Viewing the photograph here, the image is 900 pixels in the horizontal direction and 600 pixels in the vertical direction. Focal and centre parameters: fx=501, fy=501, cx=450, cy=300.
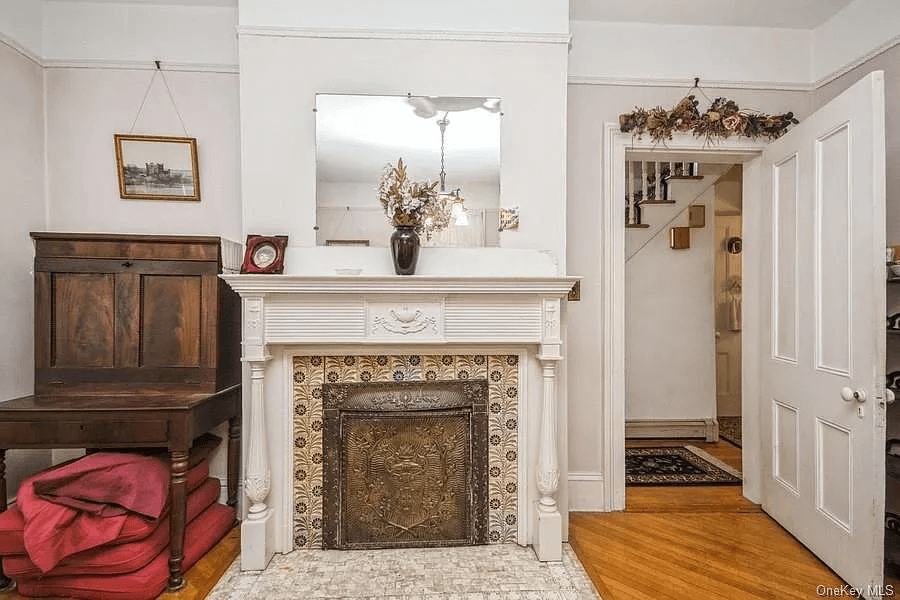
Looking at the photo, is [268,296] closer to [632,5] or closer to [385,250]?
[385,250]

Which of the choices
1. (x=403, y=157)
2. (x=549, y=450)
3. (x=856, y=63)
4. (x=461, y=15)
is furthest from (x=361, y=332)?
(x=856, y=63)

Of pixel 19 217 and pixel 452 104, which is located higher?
pixel 452 104

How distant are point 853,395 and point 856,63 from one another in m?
1.81

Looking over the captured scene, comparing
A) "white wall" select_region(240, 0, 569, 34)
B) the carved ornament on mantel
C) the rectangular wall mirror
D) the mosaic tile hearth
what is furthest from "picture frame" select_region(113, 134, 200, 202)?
the carved ornament on mantel

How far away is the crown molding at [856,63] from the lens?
2412 millimetres

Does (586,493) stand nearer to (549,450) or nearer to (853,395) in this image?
(549,450)

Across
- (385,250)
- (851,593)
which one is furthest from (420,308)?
(851,593)

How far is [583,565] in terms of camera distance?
2.26 metres

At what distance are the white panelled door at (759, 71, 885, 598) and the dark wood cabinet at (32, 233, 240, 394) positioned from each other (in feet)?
9.14

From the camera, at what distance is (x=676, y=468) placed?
3510 millimetres

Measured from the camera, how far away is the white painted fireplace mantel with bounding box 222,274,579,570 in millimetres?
2193

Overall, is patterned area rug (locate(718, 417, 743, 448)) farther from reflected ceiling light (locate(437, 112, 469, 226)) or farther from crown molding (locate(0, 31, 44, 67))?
crown molding (locate(0, 31, 44, 67))

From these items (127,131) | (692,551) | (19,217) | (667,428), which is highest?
(127,131)

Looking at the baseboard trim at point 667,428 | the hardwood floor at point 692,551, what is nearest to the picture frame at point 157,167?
the hardwood floor at point 692,551
